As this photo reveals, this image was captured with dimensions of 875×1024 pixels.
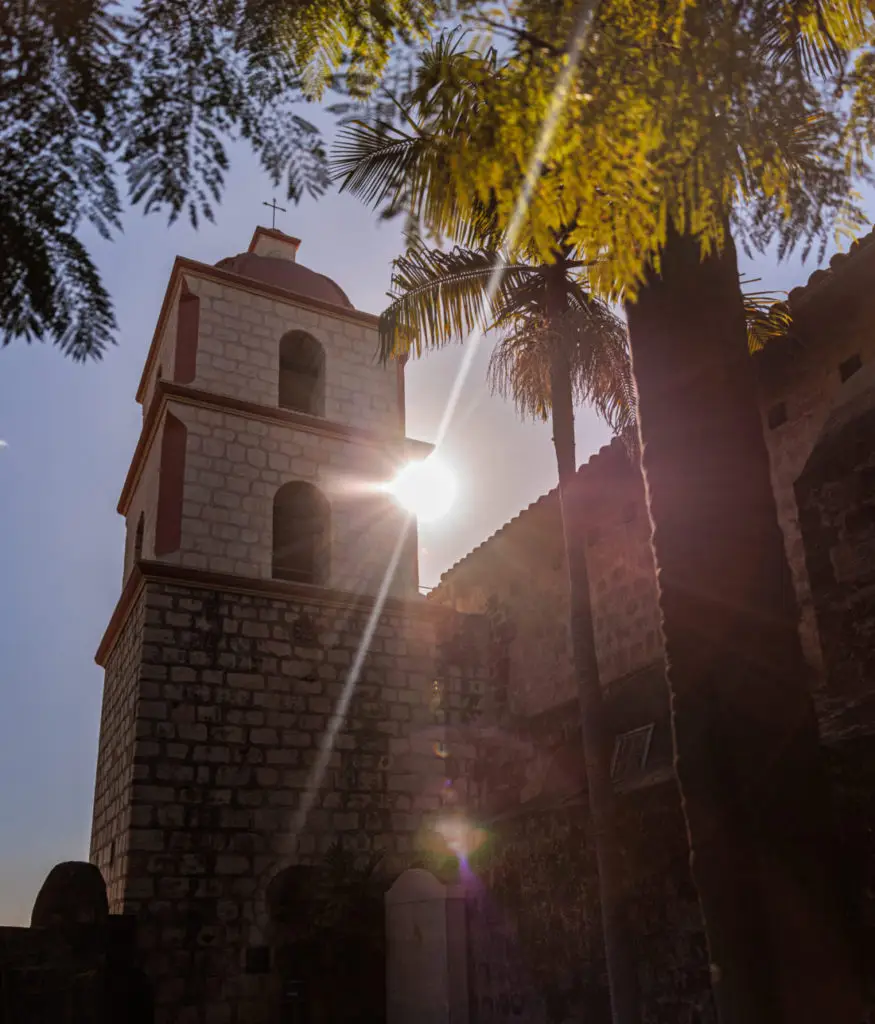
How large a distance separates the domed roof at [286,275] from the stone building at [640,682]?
4755 mm

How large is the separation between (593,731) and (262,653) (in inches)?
202

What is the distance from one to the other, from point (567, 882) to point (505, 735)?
13.1 ft

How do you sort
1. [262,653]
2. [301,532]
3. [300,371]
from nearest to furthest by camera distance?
[262,653]
[301,532]
[300,371]

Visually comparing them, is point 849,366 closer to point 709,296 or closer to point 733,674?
point 709,296

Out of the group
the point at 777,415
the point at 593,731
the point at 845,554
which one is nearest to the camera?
the point at 845,554

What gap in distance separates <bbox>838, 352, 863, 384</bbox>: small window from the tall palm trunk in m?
5.59

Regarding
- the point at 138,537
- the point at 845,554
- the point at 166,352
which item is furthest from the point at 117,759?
the point at 845,554

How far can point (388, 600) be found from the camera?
44.8ft

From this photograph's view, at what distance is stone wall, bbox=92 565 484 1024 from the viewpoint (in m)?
10.8

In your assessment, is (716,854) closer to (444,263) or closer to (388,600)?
(444,263)

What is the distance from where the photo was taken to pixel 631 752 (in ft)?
34.3

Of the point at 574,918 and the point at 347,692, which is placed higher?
the point at 347,692

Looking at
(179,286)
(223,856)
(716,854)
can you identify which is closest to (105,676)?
(223,856)

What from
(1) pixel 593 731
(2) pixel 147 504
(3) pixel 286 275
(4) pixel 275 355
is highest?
(3) pixel 286 275
